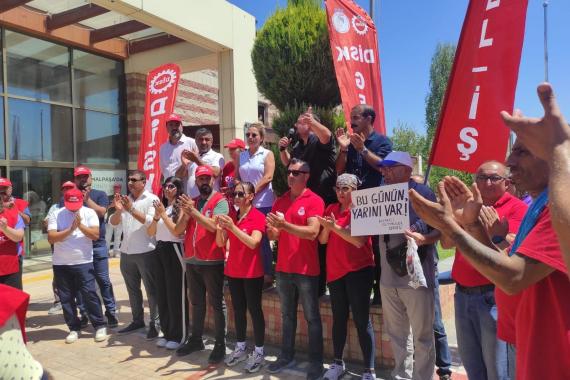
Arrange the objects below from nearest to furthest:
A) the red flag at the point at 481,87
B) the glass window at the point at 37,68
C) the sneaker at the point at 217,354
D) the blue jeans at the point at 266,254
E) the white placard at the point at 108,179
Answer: the red flag at the point at 481,87 → the sneaker at the point at 217,354 → the blue jeans at the point at 266,254 → the glass window at the point at 37,68 → the white placard at the point at 108,179

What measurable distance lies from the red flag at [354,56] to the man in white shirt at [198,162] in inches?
68.9

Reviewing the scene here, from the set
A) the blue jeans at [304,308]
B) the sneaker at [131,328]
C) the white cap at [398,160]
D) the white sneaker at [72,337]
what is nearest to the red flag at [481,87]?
the white cap at [398,160]

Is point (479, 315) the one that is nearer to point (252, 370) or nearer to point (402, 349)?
point (402, 349)

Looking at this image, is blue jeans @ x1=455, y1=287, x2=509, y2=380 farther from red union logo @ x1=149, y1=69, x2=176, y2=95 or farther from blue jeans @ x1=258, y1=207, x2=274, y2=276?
red union logo @ x1=149, y1=69, x2=176, y2=95

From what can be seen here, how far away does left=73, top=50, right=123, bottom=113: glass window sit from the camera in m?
10.7

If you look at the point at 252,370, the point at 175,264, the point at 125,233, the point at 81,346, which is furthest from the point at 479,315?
the point at 81,346

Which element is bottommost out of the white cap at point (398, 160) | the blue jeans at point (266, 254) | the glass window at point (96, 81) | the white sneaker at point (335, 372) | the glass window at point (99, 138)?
the white sneaker at point (335, 372)

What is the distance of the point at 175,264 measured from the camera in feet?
16.2

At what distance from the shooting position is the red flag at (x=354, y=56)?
4984mm

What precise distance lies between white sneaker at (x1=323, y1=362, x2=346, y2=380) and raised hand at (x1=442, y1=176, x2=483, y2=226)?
7.66 feet

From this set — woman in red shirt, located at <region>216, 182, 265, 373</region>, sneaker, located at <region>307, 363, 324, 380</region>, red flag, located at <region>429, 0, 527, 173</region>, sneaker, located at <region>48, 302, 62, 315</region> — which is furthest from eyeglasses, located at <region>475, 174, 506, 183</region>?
sneaker, located at <region>48, 302, 62, 315</region>

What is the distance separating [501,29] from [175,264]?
4036mm

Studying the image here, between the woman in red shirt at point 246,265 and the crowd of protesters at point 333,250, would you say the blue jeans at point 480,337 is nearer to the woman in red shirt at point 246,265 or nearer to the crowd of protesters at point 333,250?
the crowd of protesters at point 333,250

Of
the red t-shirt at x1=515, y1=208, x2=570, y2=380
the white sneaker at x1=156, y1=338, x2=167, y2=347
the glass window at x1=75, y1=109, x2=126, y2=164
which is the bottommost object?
the white sneaker at x1=156, y1=338, x2=167, y2=347
